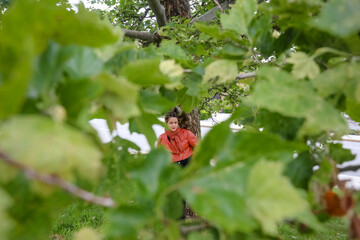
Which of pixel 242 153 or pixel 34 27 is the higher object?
pixel 34 27

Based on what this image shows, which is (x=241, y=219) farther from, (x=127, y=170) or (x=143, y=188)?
(x=127, y=170)

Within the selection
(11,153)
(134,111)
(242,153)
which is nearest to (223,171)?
(242,153)

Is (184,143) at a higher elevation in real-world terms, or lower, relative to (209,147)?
lower

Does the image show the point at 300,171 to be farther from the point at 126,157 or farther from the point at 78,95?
the point at 78,95

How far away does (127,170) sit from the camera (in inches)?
25.1

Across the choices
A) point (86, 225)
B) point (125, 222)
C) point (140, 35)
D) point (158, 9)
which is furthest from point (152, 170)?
point (86, 225)

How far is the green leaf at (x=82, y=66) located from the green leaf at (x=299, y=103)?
320mm

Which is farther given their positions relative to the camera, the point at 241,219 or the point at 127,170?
the point at 127,170

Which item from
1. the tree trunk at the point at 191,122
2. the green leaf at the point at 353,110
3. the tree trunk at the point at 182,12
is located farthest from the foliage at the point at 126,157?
the tree trunk at the point at 191,122

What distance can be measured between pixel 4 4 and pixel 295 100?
3.81 meters

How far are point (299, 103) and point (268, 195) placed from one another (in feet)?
0.67

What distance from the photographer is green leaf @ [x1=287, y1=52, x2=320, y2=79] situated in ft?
2.01

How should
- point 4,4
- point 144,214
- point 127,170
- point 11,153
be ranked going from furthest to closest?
point 4,4
point 127,170
point 144,214
point 11,153

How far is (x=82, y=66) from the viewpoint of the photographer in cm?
51
